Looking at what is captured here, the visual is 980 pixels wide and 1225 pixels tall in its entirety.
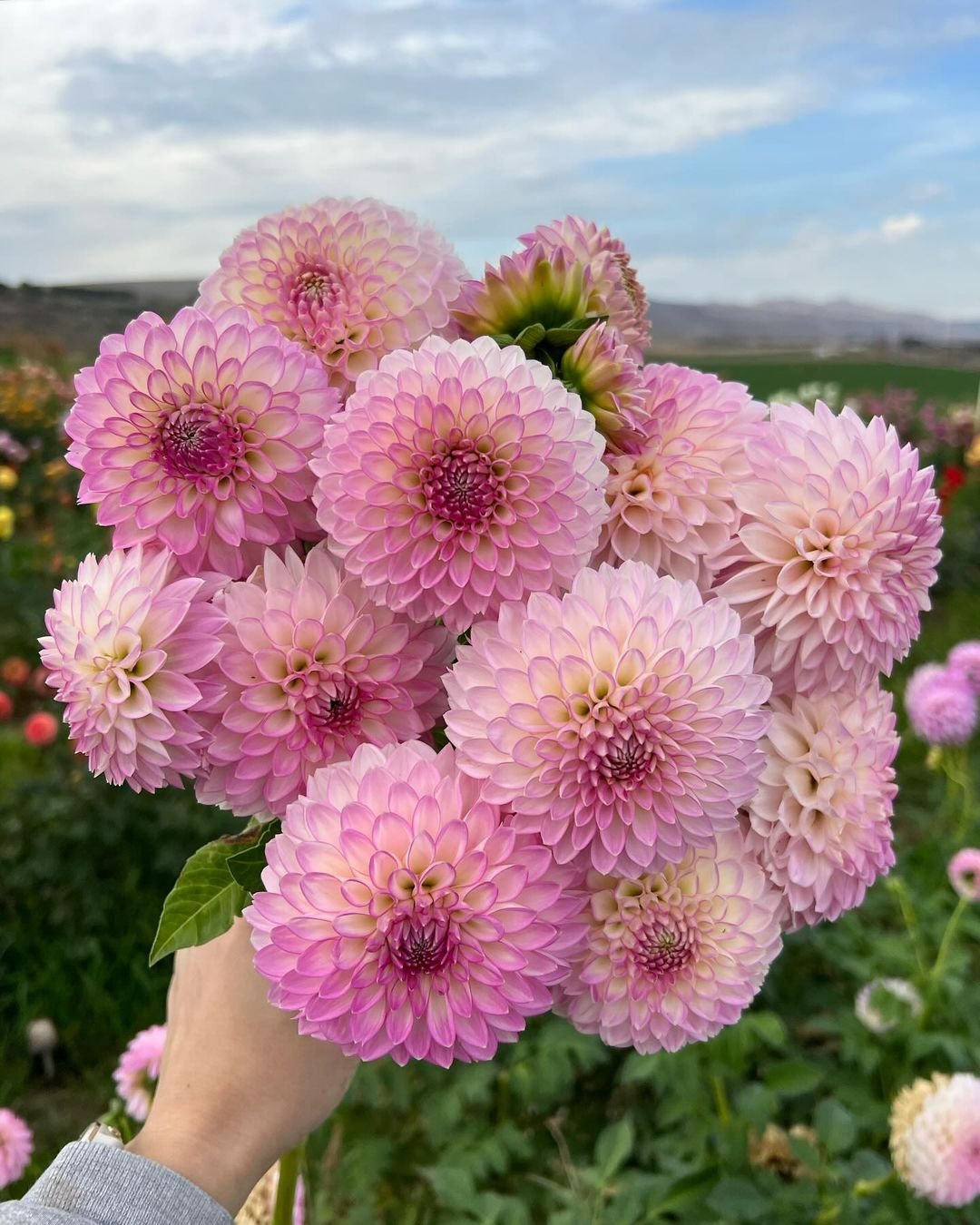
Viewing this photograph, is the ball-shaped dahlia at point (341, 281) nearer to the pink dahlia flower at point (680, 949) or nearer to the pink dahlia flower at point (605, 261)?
the pink dahlia flower at point (605, 261)

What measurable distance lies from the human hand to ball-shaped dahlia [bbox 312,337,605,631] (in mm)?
364

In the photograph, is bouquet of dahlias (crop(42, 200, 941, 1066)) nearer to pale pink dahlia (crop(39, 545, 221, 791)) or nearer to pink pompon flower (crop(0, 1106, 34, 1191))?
pale pink dahlia (crop(39, 545, 221, 791))

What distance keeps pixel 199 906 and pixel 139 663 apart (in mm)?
193

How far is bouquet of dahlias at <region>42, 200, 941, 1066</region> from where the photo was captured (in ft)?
1.85

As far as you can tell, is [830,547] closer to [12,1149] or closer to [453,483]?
[453,483]

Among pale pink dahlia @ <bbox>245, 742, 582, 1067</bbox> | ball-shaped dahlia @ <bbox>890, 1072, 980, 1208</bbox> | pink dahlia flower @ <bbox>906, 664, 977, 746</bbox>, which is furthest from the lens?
pink dahlia flower @ <bbox>906, 664, 977, 746</bbox>

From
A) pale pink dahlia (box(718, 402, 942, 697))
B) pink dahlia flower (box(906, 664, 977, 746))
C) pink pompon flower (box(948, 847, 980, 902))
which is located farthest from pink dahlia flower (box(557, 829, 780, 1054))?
pink dahlia flower (box(906, 664, 977, 746))

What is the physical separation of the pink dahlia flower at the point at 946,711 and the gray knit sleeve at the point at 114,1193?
1.66 metres

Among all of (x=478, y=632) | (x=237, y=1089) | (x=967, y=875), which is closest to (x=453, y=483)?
(x=478, y=632)

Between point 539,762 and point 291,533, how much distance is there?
212mm

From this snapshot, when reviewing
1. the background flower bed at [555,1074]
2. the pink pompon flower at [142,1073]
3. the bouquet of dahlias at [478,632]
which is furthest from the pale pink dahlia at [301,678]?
the pink pompon flower at [142,1073]

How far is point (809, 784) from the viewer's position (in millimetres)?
680

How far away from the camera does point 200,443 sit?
2.02ft

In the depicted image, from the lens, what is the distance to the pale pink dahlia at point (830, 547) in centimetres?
64
